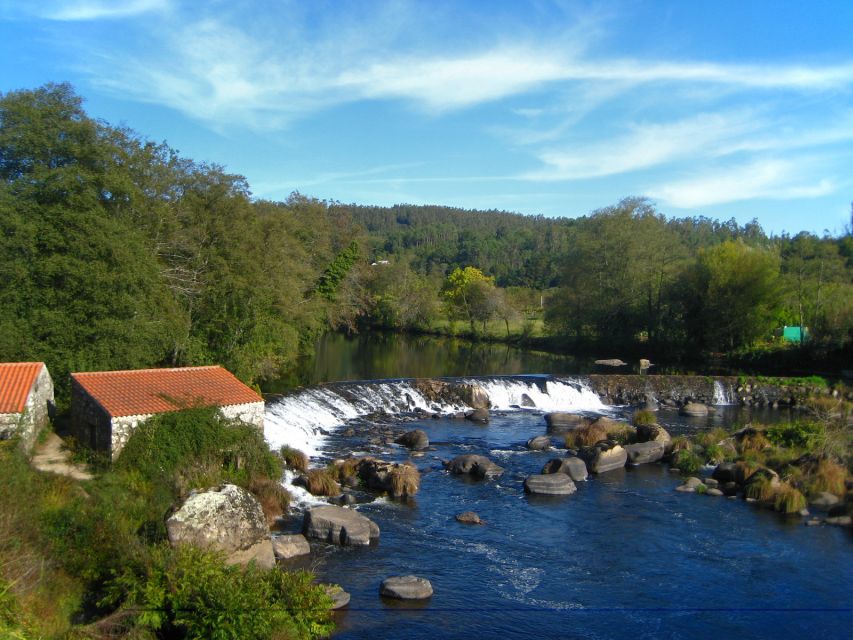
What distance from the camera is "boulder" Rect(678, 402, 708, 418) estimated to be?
3356cm

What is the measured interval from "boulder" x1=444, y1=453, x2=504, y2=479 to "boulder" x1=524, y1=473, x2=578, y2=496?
1627 millimetres

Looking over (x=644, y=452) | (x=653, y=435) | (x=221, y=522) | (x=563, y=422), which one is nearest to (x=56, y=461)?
(x=221, y=522)

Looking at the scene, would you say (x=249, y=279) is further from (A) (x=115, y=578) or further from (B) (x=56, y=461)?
(A) (x=115, y=578)

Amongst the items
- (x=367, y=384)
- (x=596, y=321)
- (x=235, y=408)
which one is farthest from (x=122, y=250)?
(x=596, y=321)

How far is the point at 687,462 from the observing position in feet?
75.8

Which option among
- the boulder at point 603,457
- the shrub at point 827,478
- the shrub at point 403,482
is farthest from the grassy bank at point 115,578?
the shrub at point 827,478

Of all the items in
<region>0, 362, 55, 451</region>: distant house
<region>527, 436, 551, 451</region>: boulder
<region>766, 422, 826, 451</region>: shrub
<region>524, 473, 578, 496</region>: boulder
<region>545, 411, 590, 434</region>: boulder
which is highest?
<region>0, 362, 55, 451</region>: distant house

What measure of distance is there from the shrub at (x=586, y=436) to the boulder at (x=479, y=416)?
5.00 meters

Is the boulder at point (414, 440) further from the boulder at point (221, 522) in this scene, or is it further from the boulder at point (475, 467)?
the boulder at point (221, 522)

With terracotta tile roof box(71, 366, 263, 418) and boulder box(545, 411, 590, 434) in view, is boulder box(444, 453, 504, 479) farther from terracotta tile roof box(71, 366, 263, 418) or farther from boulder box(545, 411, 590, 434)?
boulder box(545, 411, 590, 434)

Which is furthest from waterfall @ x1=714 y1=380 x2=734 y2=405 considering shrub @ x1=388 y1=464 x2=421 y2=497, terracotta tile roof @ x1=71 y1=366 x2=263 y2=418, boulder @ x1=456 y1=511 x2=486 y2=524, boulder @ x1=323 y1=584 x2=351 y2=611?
boulder @ x1=323 y1=584 x2=351 y2=611

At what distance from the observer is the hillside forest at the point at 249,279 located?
74.4ft

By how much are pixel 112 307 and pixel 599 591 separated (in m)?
17.9

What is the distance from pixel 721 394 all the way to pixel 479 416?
1556 cm
